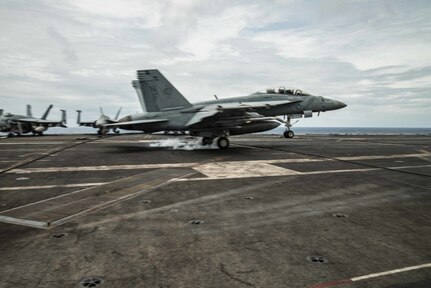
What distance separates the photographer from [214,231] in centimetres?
530

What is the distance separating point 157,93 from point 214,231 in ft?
48.9

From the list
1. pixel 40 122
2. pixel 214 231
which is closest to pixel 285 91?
pixel 214 231

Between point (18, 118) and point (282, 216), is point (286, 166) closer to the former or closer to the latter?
point (282, 216)

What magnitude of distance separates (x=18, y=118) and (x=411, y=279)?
50071mm

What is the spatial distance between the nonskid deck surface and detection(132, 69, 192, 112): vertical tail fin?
9179 mm

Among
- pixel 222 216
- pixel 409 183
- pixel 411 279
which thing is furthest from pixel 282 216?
pixel 409 183

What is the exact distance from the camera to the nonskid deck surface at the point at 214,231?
3.76 m

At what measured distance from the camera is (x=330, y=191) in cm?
858

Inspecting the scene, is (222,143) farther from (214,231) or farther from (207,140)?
(214,231)

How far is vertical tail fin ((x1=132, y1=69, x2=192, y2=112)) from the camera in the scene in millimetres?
18688

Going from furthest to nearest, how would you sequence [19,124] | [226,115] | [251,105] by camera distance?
[19,124]
[251,105]
[226,115]

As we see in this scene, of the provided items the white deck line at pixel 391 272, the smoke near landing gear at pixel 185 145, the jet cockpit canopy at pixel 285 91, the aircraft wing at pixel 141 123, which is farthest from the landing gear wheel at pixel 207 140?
the white deck line at pixel 391 272

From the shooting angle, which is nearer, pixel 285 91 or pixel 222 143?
pixel 222 143

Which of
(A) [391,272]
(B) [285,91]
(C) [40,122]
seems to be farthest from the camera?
(C) [40,122]
